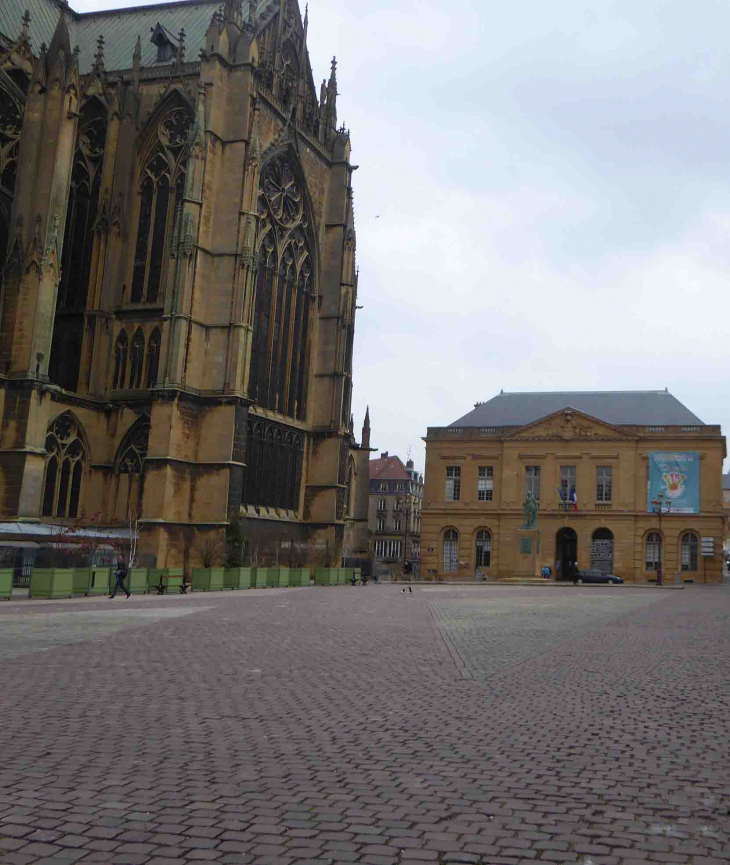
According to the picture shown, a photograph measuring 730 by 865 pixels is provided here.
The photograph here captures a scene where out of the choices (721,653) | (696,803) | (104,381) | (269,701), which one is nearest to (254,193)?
(104,381)

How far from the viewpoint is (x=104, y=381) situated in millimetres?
41188

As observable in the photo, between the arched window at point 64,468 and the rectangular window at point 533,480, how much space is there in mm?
36044

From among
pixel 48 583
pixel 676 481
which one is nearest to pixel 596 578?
pixel 676 481

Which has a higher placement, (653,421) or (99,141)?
(99,141)

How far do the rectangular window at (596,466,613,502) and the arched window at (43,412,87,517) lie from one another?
3815cm

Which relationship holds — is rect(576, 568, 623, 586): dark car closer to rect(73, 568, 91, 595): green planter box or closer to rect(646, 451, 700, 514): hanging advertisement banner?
rect(646, 451, 700, 514): hanging advertisement banner

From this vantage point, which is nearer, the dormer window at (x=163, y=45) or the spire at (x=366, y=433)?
the dormer window at (x=163, y=45)

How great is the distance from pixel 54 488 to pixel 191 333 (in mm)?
8237

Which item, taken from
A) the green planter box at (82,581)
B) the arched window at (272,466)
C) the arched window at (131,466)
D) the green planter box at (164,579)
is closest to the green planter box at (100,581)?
the green planter box at (82,581)

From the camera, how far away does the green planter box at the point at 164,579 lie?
105 feet

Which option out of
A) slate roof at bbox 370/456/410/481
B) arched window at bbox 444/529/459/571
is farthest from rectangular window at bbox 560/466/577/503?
slate roof at bbox 370/456/410/481

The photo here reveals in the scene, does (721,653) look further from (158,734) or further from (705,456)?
(705,456)

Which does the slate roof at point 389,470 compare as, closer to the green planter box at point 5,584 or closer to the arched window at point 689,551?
the arched window at point 689,551

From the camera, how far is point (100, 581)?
2895 cm
